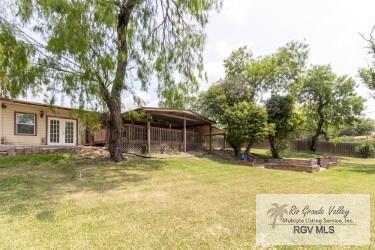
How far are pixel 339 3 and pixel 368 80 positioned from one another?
19.0 metres

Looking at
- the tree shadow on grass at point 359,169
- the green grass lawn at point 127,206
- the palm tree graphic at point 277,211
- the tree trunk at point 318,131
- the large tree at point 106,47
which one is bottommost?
the tree shadow on grass at point 359,169

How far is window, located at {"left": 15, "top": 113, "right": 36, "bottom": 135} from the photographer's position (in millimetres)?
14812

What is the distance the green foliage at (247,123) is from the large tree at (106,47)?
668 centimetres

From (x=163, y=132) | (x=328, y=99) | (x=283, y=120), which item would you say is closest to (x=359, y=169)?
(x=283, y=120)

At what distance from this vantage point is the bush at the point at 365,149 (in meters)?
27.1

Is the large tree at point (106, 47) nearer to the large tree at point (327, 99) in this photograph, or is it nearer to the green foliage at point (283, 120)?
the green foliage at point (283, 120)

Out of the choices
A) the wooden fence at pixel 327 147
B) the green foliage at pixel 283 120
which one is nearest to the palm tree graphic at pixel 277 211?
the green foliage at pixel 283 120

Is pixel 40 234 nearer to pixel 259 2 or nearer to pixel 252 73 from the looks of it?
pixel 259 2

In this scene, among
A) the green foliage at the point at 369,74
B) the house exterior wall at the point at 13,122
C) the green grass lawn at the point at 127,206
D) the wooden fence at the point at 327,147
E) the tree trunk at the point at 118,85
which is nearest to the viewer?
the green grass lawn at the point at 127,206

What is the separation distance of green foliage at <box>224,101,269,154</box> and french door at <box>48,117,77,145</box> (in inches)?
394

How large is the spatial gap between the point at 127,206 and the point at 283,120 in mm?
15778

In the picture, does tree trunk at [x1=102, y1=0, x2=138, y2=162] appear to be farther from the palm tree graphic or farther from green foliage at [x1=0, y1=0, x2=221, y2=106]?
the palm tree graphic

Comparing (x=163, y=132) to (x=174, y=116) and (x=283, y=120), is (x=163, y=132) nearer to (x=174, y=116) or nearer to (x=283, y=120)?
(x=174, y=116)

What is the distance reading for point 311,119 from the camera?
2933 cm
